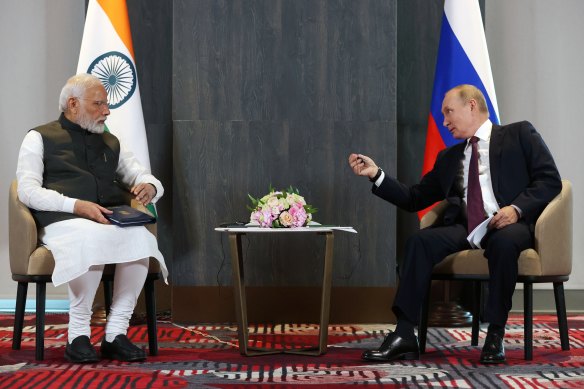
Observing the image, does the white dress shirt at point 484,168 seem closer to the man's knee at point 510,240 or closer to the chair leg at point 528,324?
the man's knee at point 510,240

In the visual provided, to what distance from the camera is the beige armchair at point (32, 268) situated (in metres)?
3.66

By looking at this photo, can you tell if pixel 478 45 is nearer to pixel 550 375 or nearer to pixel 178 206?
pixel 178 206

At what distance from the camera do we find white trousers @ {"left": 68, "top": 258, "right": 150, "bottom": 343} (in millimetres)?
3604

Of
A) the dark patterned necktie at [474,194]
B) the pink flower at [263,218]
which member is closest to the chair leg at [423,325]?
the dark patterned necktie at [474,194]

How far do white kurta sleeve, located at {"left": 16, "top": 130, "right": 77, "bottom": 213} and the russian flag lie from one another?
2275 mm

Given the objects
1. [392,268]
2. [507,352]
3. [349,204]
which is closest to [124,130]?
[349,204]

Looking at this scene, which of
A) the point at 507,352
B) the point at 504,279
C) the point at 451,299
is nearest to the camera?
the point at 504,279

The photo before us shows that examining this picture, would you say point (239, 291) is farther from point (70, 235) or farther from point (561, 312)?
point (561, 312)

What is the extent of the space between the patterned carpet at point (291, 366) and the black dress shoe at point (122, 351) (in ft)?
0.17

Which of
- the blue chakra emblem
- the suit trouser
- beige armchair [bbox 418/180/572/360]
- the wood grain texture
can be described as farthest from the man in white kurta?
beige armchair [bbox 418/180/572/360]

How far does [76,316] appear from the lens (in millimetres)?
3598

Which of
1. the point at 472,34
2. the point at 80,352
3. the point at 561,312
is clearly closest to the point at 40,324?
the point at 80,352

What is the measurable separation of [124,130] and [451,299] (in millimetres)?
2273

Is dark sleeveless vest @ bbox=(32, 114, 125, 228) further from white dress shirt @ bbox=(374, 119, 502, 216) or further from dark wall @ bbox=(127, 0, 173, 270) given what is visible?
dark wall @ bbox=(127, 0, 173, 270)
